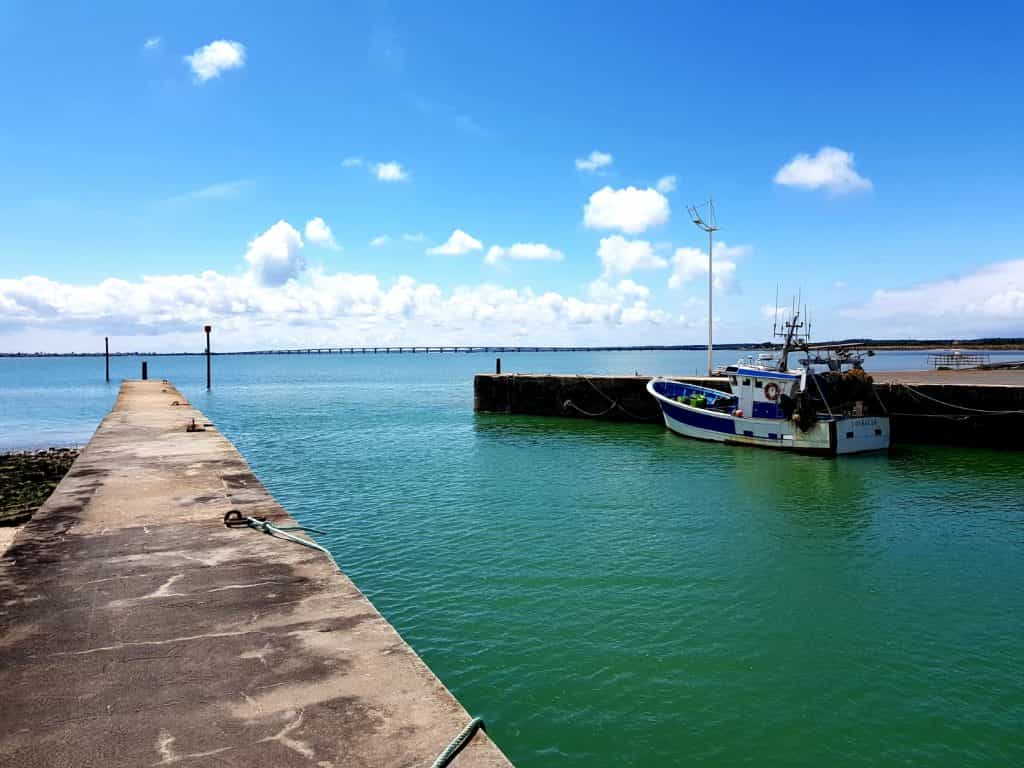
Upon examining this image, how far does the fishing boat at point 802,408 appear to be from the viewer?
2545cm

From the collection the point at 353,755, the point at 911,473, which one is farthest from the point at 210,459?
the point at 911,473

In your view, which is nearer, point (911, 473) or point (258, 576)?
point (258, 576)

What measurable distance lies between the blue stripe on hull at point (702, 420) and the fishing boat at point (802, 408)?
4cm

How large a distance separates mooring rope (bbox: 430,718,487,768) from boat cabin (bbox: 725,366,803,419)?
24.0 metres

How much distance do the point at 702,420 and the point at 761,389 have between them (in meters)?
2.96

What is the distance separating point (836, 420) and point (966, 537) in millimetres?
10797

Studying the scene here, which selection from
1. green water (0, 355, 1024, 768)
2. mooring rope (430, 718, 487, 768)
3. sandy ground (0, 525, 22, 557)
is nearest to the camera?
mooring rope (430, 718, 487, 768)

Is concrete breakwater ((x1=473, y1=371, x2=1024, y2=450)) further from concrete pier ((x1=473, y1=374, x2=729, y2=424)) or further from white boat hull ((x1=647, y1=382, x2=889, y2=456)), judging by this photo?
white boat hull ((x1=647, y1=382, x2=889, y2=456))

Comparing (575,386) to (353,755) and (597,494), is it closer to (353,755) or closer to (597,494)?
(597,494)

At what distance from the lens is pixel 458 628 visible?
9969mm

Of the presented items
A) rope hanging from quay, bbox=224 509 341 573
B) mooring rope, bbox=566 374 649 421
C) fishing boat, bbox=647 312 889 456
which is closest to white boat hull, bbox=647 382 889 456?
fishing boat, bbox=647 312 889 456

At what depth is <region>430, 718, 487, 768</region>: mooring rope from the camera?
400cm

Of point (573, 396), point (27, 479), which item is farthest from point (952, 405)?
point (27, 479)

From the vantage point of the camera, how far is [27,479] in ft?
72.9
